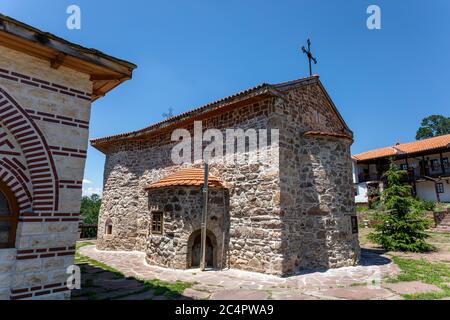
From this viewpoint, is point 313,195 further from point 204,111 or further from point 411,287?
point 204,111

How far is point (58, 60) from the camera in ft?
13.9

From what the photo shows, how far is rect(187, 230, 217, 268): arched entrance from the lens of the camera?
8.26 meters

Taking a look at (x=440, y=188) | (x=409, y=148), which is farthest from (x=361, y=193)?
(x=409, y=148)

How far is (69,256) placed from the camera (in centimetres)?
420

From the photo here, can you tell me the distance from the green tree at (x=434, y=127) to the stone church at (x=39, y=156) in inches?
2380

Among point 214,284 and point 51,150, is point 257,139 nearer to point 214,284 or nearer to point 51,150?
point 214,284

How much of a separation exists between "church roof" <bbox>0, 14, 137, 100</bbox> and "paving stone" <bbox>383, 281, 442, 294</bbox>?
6.74 m

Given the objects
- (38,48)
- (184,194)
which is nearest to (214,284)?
(184,194)

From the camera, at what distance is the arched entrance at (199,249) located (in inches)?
325

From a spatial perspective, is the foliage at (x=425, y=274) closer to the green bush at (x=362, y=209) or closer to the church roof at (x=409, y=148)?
the green bush at (x=362, y=209)

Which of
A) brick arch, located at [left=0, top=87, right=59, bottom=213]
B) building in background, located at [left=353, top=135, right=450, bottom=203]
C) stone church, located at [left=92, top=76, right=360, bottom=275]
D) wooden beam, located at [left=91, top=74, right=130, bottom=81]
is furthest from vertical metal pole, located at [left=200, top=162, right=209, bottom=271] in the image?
building in background, located at [left=353, top=135, right=450, bottom=203]

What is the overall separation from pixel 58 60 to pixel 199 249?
6.23m
